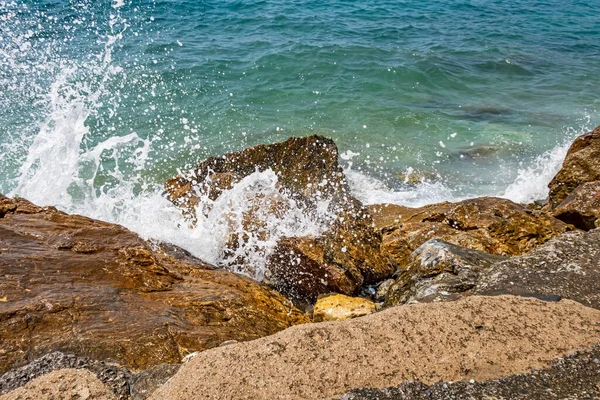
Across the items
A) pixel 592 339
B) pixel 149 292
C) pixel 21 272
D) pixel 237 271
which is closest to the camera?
pixel 592 339

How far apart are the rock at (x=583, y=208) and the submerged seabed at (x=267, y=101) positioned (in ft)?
8.34

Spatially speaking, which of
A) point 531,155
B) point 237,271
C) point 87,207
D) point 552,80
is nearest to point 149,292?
point 237,271

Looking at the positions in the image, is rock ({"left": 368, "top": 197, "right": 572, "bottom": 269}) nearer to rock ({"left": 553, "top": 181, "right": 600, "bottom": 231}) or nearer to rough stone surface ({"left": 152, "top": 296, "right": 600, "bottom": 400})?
rock ({"left": 553, "top": 181, "right": 600, "bottom": 231})

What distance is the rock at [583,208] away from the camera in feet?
19.0

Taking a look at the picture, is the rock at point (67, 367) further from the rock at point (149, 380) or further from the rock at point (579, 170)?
the rock at point (579, 170)

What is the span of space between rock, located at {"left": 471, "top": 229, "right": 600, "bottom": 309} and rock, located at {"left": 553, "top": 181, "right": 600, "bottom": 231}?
243cm

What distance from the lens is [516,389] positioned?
217 cm

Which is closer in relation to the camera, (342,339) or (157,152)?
(342,339)

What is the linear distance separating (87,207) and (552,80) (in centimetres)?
1360

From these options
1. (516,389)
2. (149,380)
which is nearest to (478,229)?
(516,389)

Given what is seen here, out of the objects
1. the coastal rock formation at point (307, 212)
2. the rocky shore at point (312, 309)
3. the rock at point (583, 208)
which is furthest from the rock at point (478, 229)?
the coastal rock formation at point (307, 212)

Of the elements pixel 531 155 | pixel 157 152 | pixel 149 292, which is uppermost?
pixel 149 292

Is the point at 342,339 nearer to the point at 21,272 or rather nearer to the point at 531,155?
the point at 21,272

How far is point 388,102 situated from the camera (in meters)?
13.0
